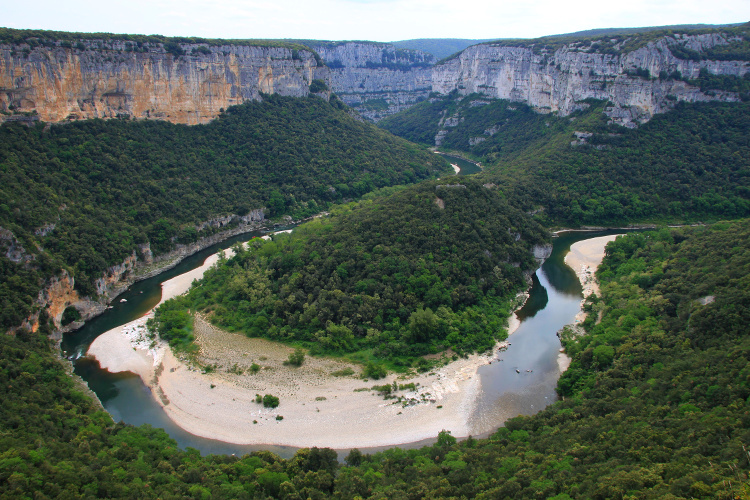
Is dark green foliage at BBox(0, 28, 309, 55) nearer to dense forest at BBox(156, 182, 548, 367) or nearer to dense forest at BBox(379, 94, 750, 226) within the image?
Answer: dense forest at BBox(156, 182, 548, 367)

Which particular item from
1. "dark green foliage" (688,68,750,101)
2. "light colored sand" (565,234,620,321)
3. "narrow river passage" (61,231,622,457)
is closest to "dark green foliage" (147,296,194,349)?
"narrow river passage" (61,231,622,457)

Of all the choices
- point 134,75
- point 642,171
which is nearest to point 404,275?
point 642,171

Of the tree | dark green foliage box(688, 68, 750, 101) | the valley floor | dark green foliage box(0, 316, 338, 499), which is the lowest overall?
dark green foliage box(0, 316, 338, 499)

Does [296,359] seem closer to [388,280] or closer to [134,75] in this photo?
[388,280]

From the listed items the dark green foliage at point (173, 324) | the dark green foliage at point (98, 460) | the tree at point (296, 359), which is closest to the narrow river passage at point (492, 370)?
the dark green foliage at point (98, 460)

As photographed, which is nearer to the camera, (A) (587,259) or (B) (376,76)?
(A) (587,259)

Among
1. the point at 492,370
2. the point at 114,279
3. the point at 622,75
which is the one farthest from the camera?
the point at 622,75

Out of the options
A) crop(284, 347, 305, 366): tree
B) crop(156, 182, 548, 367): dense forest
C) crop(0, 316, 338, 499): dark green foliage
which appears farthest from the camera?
crop(156, 182, 548, 367): dense forest
